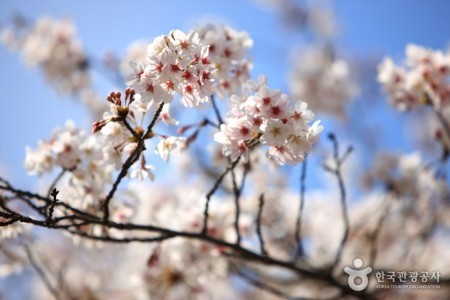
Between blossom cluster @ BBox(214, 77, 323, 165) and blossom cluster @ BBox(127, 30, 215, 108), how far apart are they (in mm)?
232

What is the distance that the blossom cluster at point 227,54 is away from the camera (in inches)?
104

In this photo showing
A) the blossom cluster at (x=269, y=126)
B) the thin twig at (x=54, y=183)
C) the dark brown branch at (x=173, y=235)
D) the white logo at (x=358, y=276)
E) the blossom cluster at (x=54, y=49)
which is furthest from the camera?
the blossom cluster at (x=54, y=49)

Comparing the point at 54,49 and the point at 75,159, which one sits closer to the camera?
the point at 75,159

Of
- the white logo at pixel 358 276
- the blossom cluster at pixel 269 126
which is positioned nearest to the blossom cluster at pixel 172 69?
the blossom cluster at pixel 269 126

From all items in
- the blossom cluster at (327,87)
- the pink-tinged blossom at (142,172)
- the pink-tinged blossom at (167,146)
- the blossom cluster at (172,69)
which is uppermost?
the blossom cluster at (327,87)

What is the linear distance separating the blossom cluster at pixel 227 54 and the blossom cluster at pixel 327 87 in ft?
12.4

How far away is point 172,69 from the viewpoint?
1889 mm

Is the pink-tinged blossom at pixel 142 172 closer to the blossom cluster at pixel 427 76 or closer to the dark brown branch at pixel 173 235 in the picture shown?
the dark brown branch at pixel 173 235

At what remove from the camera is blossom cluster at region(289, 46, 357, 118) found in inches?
249

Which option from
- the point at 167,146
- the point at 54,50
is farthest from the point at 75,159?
the point at 54,50

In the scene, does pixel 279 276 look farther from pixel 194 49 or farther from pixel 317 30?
pixel 317 30

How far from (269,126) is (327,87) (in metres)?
4.85

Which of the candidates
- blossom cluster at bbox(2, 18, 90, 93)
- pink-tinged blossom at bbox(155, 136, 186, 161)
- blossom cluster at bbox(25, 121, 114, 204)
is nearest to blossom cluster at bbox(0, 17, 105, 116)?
blossom cluster at bbox(2, 18, 90, 93)

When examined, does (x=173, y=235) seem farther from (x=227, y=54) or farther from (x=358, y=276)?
(x=358, y=276)
